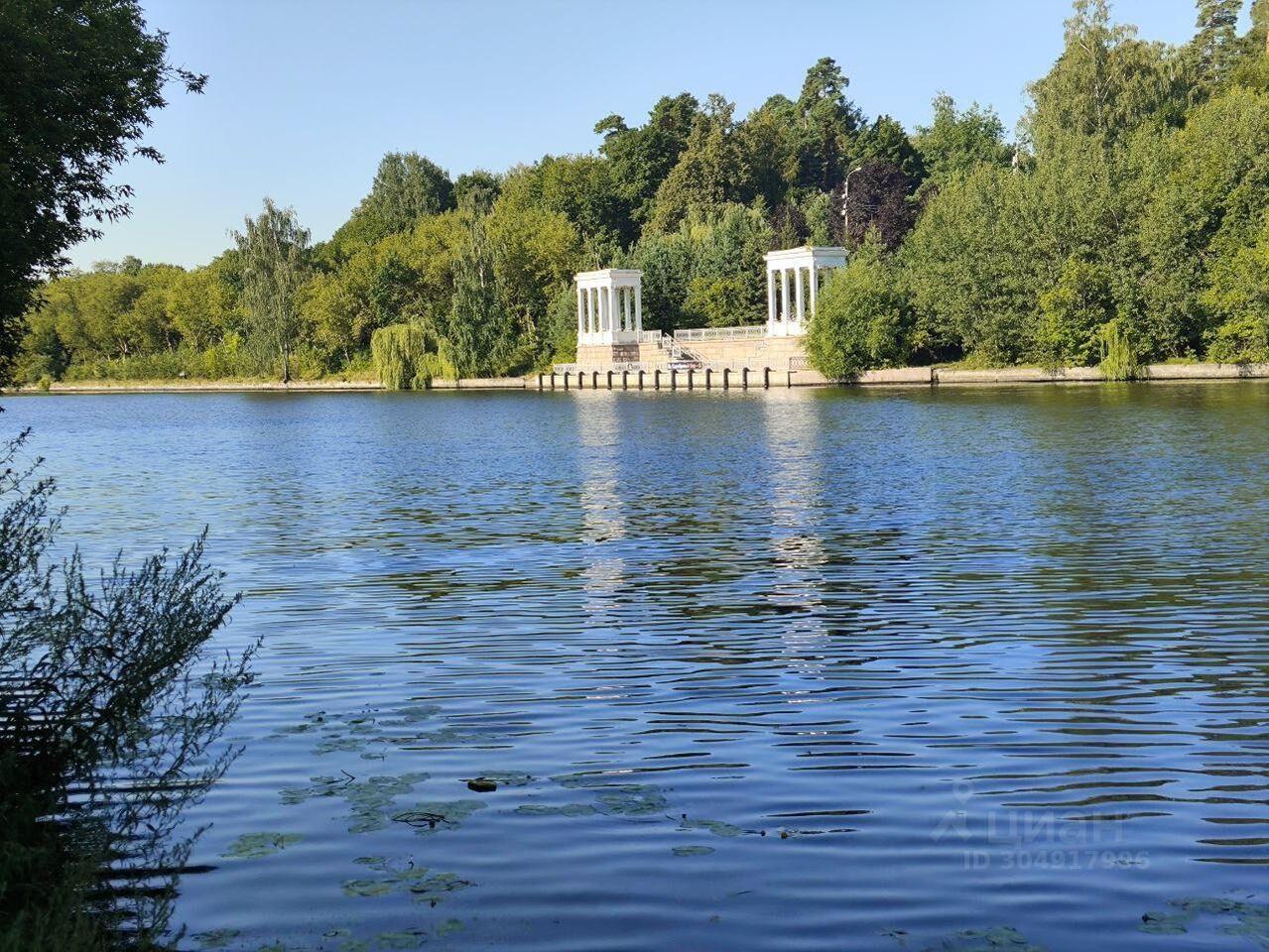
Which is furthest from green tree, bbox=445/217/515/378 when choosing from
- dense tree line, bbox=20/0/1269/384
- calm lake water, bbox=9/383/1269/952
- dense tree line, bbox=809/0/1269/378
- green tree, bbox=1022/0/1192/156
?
calm lake water, bbox=9/383/1269/952

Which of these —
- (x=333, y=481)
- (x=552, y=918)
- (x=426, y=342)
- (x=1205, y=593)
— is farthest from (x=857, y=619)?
(x=426, y=342)

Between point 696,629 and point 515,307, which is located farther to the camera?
point 515,307

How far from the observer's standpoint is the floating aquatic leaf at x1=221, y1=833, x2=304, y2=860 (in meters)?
6.69

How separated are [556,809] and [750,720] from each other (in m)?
2.17

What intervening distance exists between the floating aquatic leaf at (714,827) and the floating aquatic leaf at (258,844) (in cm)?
195

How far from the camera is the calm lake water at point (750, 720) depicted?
5898 mm

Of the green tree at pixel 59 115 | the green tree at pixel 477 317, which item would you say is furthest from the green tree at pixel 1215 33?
the green tree at pixel 59 115

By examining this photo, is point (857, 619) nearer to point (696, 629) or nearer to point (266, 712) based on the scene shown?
point (696, 629)

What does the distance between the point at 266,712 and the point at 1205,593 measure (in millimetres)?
8954

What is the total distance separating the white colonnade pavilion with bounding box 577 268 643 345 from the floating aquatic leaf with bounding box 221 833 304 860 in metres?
86.4

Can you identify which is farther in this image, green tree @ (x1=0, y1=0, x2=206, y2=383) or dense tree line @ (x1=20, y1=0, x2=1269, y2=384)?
dense tree line @ (x1=20, y1=0, x2=1269, y2=384)

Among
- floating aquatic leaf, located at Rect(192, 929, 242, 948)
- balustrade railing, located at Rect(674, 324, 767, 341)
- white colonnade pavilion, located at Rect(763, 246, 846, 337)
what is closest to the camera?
floating aquatic leaf, located at Rect(192, 929, 242, 948)

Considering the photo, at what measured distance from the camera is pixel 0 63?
9375 millimetres

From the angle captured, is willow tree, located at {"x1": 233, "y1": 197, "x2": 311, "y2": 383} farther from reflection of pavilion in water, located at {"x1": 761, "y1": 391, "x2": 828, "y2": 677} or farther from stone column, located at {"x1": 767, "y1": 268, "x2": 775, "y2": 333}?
reflection of pavilion in water, located at {"x1": 761, "y1": 391, "x2": 828, "y2": 677}
